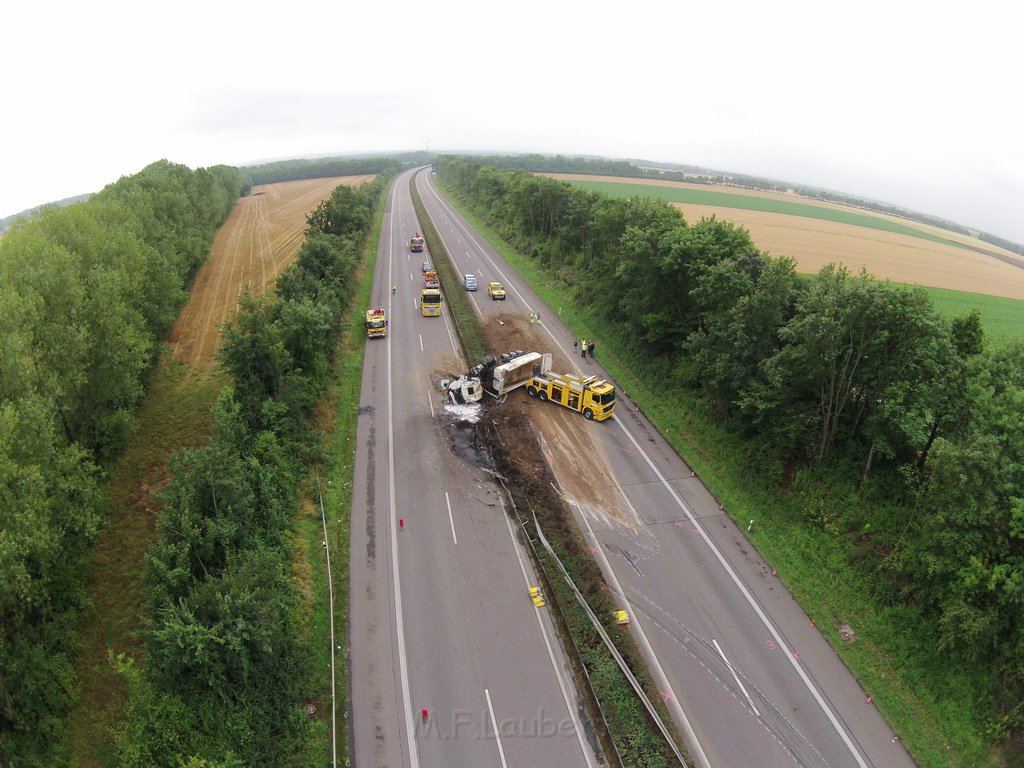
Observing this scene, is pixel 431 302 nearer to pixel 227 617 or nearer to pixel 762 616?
pixel 227 617

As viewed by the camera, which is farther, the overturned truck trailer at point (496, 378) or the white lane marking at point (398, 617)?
the overturned truck trailer at point (496, 378)

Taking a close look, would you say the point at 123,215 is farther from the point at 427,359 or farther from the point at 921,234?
the point at 921,234

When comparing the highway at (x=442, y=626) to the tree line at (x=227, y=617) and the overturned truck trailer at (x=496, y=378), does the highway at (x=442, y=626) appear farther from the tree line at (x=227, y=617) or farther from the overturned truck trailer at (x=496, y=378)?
the overturned truck trailer at (x=496, y=378)

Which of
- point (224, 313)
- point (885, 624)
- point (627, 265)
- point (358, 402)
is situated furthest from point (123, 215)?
point (885, 624)

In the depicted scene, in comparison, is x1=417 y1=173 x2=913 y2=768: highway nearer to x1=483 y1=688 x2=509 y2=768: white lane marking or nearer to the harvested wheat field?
x1=483 y1=688 x2=509 y2=768: white lane marking

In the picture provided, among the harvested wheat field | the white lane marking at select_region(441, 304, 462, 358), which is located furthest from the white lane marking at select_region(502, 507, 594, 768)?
the harvested wheat field

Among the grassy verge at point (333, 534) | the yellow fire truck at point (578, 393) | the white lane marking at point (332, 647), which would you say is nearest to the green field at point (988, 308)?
the yellow fire truck at point (578, 393)
